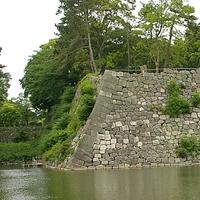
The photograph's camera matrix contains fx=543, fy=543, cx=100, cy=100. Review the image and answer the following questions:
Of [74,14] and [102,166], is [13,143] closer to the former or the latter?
[74,14]

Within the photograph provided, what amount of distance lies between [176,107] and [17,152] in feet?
61.2

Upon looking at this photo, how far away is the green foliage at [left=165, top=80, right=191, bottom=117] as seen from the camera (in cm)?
3362

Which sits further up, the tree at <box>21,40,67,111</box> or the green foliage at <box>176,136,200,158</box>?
the tree at <box>21,40,67,111</box>

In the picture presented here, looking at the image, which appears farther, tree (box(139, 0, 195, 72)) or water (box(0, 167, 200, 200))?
tree (box(139, 0, 195, 72))

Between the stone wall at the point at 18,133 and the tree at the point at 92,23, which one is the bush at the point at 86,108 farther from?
the stone wall at the point at 18,133

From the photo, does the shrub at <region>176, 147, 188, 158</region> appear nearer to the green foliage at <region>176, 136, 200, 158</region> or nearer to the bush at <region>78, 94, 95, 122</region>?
the green foliage at <region>176, 136, 200, 158</region>

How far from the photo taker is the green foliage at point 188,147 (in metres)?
31.8

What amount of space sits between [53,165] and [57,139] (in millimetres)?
2638

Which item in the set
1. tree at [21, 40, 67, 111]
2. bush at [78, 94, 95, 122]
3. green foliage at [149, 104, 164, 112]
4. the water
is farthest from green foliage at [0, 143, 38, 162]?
the water

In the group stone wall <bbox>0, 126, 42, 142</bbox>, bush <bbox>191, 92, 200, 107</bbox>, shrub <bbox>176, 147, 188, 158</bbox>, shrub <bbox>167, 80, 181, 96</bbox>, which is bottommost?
shrub <bbox>176, 147, 188, 158</bbox>

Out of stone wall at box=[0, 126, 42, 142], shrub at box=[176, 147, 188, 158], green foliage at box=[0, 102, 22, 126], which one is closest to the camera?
shrub at box=[176, 147, 188, 158]

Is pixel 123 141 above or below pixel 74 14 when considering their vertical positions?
below

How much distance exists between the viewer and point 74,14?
147 ft

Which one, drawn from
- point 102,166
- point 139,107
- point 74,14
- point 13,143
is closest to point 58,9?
point 74,14
